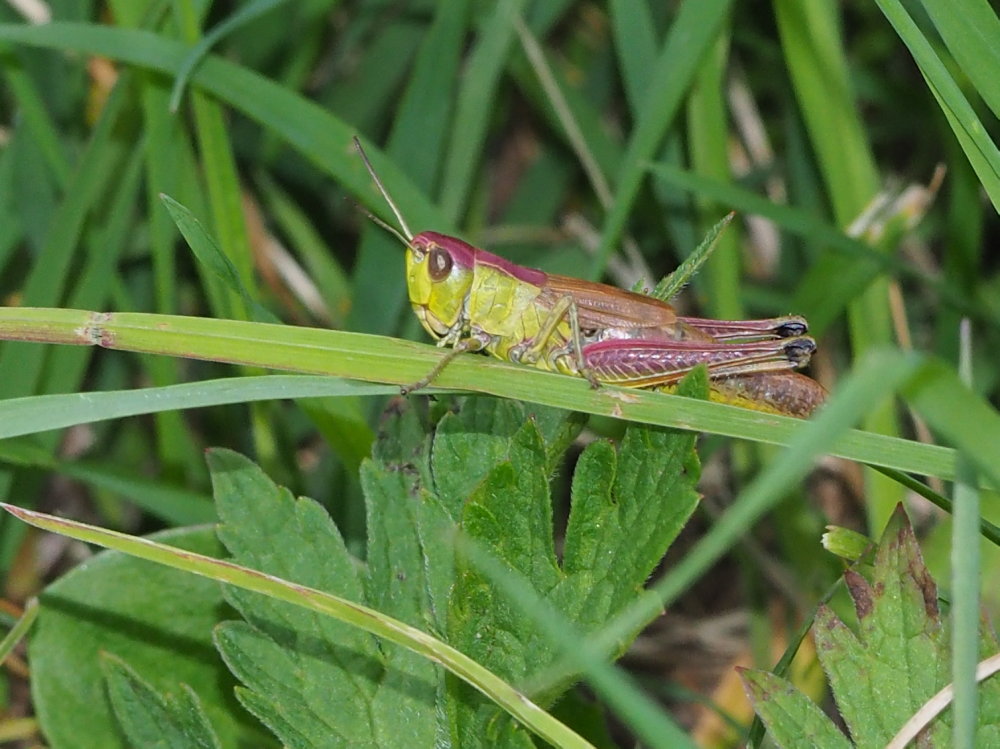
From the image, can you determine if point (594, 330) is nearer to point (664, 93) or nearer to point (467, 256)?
point (467, 256)

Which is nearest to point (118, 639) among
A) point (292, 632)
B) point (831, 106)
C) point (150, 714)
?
point (150, 714)

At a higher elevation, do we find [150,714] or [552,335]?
[552,335]

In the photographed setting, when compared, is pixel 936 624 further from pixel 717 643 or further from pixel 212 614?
pixel 717 643

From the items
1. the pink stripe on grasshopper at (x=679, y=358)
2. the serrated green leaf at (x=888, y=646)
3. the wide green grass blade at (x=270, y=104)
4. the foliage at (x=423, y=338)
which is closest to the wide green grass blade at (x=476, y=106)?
the foliage at (x=423, y=338)

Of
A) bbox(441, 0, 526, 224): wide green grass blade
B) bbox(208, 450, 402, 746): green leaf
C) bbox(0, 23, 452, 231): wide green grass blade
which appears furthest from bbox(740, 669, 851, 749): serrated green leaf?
bbox(441, 0, 526, 224): wide green grass blade

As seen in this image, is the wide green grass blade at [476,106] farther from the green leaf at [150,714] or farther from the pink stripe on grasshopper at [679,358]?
the green leaf at [150,714]

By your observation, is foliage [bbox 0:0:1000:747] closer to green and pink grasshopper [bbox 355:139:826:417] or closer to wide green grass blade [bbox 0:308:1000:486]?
wide green grass blade [bbox 0:308:1000:486]
